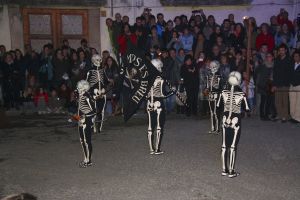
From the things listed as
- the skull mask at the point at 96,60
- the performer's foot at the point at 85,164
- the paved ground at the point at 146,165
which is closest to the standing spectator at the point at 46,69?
the paved ground at the point at 146,165

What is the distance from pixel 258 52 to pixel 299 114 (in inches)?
106

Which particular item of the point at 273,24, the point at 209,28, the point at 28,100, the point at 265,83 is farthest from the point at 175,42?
the point at 28,100

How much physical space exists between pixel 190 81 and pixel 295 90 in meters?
3.38

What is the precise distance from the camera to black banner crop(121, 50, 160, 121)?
384 inches

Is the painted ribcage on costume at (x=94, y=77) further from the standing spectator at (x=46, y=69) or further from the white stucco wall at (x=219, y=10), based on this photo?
→ the white stucco wall at (x=219, y=10)

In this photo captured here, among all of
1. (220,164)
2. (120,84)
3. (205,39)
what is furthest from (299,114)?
(120,84)

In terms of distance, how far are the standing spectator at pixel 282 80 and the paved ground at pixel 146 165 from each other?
73 cm

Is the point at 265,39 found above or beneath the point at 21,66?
above

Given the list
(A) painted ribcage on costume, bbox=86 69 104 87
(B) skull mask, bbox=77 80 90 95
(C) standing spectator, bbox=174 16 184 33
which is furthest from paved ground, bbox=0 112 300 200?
(C) standing spectator, bbox=174 16 184 33

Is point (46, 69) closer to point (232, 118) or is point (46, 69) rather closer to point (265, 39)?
point (265, 39)

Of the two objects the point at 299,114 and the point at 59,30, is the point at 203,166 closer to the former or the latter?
the point at 299,114

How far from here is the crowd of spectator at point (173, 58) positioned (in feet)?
45.4

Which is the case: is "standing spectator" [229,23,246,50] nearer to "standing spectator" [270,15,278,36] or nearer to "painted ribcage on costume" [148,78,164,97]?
"standing spectator" [270,15,278,36]

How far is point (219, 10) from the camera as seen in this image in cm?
1673
